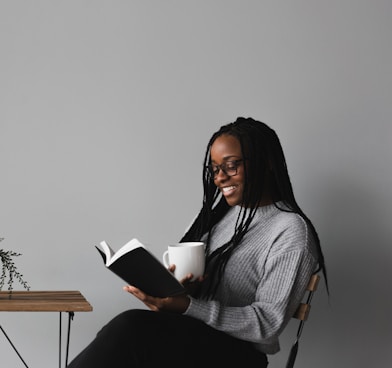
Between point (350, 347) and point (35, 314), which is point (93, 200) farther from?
point (350, 347)

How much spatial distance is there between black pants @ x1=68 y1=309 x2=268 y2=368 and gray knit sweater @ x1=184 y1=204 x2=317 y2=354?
34mm

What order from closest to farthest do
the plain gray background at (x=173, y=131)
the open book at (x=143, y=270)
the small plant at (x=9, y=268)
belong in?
the open book at (x=143, y=270), the small plant at (x=9, y=268), the plain gray background at (x=173, y=131)

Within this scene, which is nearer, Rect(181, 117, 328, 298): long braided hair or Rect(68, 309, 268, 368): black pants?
Rect(68, 309, 268, 368): black pants

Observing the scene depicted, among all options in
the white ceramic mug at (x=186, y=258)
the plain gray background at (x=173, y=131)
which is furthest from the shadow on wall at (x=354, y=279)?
the white ceramic mug at (x=186, y=258)

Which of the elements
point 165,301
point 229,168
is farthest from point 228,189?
point 165,301

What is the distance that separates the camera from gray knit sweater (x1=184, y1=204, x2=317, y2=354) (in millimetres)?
1461

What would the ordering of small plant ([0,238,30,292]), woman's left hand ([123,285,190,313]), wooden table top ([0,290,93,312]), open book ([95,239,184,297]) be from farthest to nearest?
small plant ([0,238,30,292]) → wooden table top ([0,290,93,312]) → woman's left hand ([123,285,190,313]) → open book ([95,239,184,297])

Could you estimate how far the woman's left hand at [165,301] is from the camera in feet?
4.69

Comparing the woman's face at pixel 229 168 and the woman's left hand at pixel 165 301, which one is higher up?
the woman's face at pixel 229 168

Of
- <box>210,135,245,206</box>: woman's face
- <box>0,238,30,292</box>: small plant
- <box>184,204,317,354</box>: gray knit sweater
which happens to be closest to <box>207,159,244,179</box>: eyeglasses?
<box>210,135,245,206</box>: woman's face

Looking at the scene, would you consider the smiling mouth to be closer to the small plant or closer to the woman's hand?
the woman's hand

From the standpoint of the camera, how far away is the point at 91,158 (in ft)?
6.65

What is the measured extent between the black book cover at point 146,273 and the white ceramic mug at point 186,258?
12 cm

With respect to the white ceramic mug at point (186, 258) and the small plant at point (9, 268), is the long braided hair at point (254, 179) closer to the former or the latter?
the white ceramic mug at point (186, 258)
